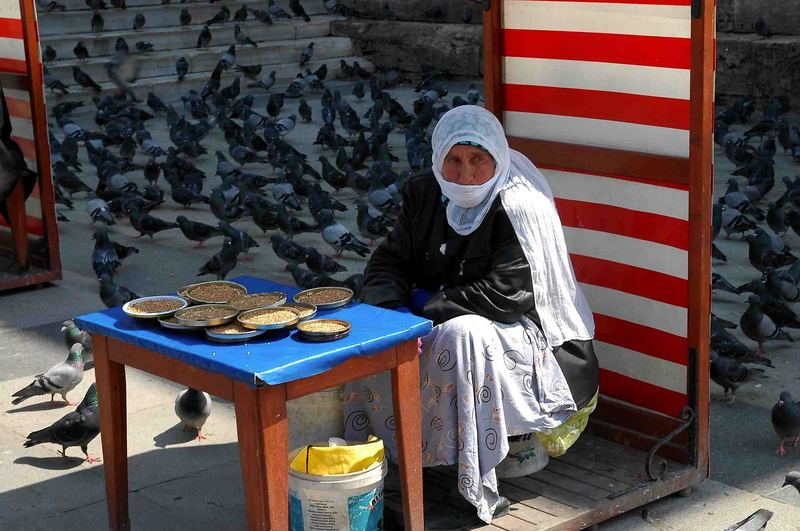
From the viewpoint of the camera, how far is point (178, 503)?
445cm

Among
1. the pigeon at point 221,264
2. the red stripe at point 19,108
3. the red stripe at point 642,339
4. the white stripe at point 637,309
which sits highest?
the red stripe at point 19,108

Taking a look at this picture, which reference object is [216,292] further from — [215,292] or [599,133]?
[599,133]

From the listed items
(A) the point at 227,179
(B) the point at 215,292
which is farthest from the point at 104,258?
(B) the point at 215,292

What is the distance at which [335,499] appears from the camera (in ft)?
12.0

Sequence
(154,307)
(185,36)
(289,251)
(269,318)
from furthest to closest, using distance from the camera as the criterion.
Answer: (185,36), (289,251), (154,307), (269,318)

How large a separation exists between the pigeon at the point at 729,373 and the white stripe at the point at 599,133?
5.09 feet

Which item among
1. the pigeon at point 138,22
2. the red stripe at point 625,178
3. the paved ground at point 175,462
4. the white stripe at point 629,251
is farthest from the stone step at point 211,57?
the white stripe at point 629,251

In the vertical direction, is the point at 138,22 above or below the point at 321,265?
above

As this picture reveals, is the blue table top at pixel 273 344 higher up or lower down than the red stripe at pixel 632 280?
higher up

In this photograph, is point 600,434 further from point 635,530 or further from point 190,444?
point 190,444

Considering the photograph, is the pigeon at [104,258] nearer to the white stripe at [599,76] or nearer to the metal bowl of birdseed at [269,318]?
the white stripe at [599,76]

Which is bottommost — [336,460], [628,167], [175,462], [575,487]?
[175,462]

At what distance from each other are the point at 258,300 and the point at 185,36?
49.4 ft

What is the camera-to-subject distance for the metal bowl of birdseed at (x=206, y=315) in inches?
142
